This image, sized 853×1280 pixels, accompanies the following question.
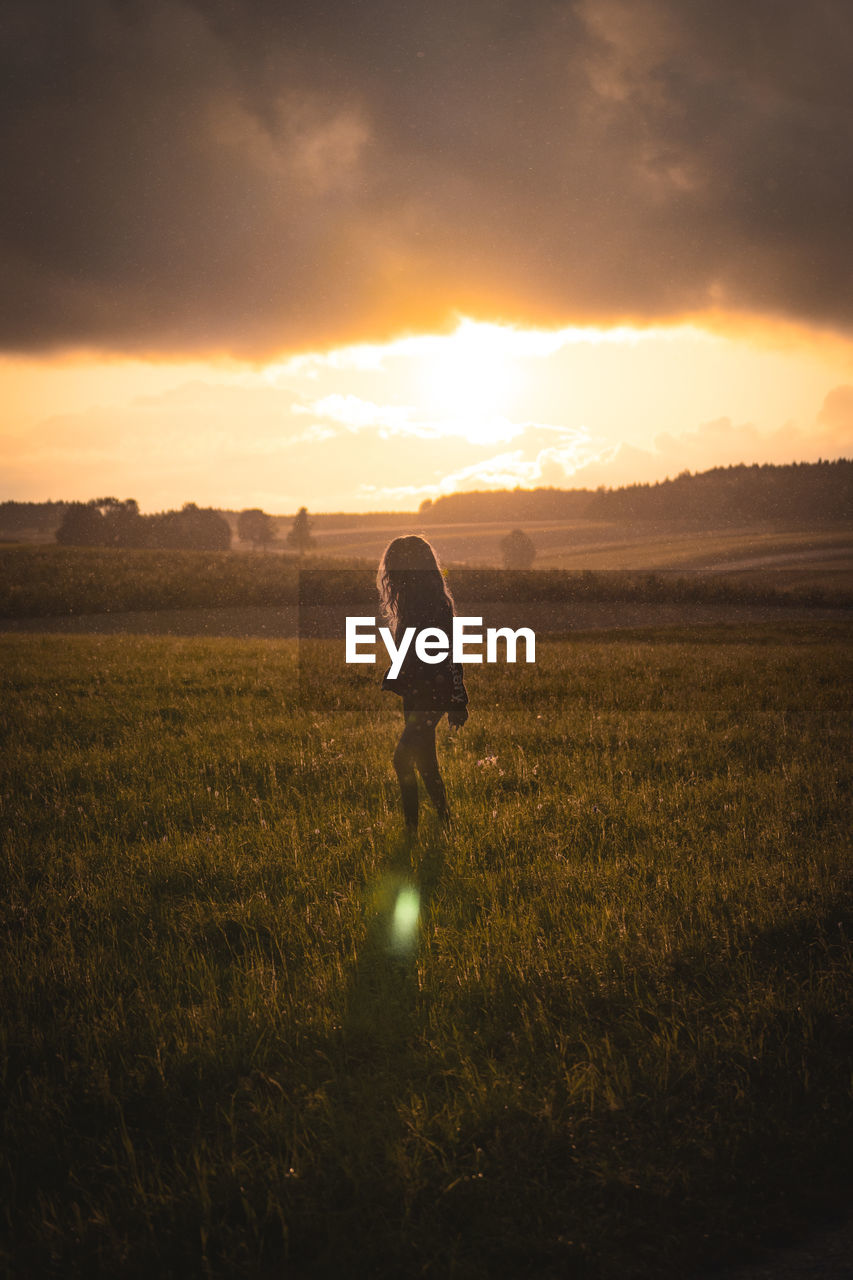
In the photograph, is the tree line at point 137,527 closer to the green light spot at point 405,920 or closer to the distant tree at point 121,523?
the distant tree at point 121,523

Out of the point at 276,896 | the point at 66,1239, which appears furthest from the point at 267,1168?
the point at 276,896

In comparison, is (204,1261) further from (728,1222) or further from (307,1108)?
(728,1222)

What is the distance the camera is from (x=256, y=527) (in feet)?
397

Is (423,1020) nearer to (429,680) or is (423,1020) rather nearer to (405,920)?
(405,920)

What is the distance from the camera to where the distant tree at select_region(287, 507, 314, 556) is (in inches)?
4678

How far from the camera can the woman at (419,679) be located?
584 centimetres

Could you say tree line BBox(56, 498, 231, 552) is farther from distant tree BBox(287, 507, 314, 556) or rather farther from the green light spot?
the green light spot

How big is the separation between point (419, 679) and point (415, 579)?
0.86 meters

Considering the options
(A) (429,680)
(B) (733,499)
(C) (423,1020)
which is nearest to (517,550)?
(B) (733,499)

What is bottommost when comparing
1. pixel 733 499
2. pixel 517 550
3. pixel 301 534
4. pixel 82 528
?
pixel 517 550

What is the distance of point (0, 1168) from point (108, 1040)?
68 centimetres

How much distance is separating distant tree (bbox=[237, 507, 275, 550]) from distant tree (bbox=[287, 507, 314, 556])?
4.10 meters

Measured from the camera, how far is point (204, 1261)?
2.33m

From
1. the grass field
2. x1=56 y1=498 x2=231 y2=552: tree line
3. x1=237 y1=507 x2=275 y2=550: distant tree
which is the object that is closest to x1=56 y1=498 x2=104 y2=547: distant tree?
x1=56 y1=498 x2=231 y2=552: tree line
